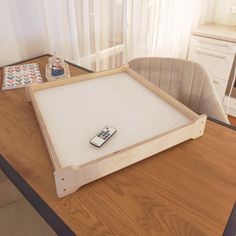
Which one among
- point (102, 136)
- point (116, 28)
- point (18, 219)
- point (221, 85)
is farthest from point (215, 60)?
point (18, 219)

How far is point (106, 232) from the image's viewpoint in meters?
0.55

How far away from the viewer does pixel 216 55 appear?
239 cm

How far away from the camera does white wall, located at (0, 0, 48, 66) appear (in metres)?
1.28

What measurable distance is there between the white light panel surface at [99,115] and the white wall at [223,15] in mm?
2214

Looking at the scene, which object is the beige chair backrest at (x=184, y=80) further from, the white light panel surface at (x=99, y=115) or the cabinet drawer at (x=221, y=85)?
the cabinet drawer at (x=221, y=85)

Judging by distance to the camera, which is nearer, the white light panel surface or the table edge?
Result: the table edge

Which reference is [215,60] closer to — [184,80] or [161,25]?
[161,25]

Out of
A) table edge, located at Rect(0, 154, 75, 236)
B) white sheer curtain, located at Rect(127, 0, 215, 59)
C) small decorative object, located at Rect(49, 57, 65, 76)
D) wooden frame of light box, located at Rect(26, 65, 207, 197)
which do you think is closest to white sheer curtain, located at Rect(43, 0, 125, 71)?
white sheer curtain, located at Rect(127, 0, 215, 59)

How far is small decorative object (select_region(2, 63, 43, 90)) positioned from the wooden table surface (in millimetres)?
361

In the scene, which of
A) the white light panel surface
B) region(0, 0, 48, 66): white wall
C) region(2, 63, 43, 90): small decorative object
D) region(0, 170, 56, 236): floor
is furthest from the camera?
region(0, 0, 48, 66): white wall

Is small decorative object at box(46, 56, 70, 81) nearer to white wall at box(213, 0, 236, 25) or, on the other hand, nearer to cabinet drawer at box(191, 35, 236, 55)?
cabinet drawer at box(191, 35, 236, 55)

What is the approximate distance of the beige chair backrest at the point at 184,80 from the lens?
47.8 inches

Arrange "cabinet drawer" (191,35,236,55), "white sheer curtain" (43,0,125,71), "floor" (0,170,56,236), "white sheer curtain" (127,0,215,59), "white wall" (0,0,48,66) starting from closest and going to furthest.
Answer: "floor" (0,170,56,236), "white wall" (0,0,48,66), "white sheer curtain" (43,0,125,71), "white sheer curtain" (127,0,215,59), "cabinet drawer" (191,35,236,55)

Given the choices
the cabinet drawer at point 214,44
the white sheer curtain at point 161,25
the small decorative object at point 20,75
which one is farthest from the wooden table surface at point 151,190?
the cabinet drawer at point 214,44
